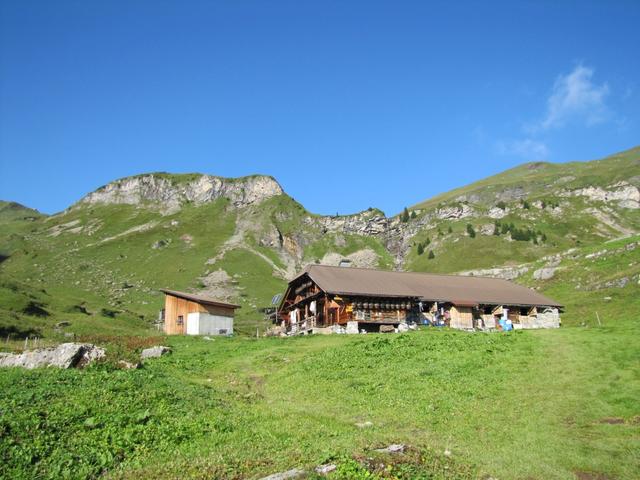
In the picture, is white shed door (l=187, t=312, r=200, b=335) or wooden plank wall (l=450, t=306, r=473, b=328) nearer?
wooden plank wall (l=450, t=306, r=473, b=328)

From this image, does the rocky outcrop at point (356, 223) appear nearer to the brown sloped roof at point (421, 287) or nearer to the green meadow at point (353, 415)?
A: the brown sloped roof at point (421, 287)

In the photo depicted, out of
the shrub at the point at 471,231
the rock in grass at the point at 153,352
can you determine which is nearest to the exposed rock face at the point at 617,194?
the shrub at the point at 471,231

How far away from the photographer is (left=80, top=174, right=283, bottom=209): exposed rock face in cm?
18988

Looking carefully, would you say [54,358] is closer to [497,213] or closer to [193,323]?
[193,323]

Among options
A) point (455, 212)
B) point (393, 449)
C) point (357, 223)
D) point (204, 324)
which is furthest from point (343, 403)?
point (455, 212)

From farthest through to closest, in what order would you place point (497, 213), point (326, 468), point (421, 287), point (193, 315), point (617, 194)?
point (497, 213) < point (617, 194) < point (421, 287) < point (193, 315) < point (326, 468)

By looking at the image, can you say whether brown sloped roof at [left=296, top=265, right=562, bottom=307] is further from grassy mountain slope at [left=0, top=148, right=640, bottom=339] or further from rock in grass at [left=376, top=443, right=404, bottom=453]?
rock in grass at [left=376, top=443, right=404, bottom=453]

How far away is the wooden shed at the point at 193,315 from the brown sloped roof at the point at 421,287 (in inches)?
469

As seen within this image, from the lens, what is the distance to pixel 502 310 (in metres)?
58.0

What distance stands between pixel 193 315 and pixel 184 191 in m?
143

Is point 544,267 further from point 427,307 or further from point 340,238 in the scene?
point 340,238

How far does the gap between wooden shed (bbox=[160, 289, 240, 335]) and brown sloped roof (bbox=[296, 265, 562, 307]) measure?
39.1ft

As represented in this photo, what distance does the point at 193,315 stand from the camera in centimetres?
5766

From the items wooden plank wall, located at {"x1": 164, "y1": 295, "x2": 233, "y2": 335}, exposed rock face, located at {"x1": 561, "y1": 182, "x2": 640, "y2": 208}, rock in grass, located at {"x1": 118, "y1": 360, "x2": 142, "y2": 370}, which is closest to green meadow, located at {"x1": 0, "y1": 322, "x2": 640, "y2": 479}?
rock in grass, located at {"x1": 118, "y1": 360, "x2": 142, "y2": 370}
